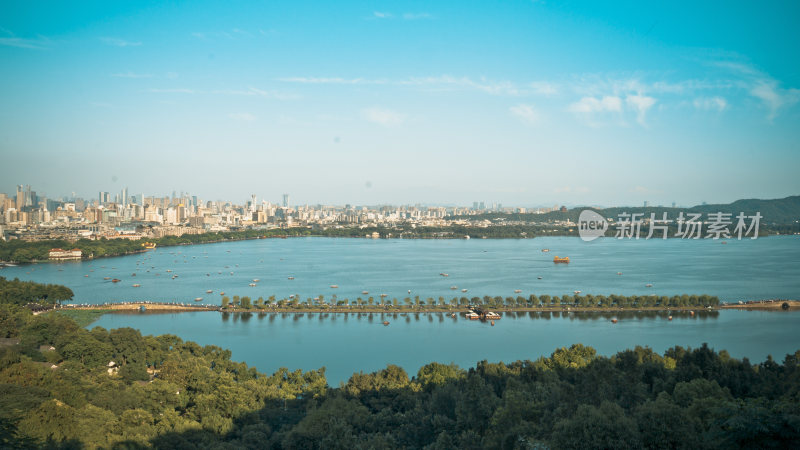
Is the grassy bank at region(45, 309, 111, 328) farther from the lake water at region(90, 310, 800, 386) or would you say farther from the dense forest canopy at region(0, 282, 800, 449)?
the dense forest canopy at region(0, 282, 800, 449)

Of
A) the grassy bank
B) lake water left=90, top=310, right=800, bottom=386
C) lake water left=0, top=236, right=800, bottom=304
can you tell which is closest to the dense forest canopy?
lake water left=90, top=310, right=800, bottom=386

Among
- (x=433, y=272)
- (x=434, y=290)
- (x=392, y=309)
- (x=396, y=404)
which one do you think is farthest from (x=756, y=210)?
(x=396, y=404)

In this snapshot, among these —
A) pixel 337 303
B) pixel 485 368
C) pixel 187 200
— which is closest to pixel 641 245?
pixel 337 303

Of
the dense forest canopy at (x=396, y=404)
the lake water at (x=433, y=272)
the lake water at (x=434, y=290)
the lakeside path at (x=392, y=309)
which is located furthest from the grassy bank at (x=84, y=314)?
the dense forest canopy at (x=396, y=404)

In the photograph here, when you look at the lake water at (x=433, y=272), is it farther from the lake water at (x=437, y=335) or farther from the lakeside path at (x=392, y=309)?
the lake water at (x=437, y=335)

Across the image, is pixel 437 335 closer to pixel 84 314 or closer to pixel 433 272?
pixel 84 314

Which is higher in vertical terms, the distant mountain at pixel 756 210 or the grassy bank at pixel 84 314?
the distant mountain at pixel 756 210

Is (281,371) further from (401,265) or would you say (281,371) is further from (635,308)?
(401,265)
